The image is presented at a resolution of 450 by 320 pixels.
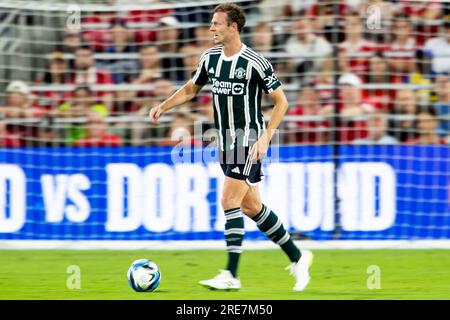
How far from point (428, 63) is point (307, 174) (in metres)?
1.92

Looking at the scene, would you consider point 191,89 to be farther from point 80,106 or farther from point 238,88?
point 80,106

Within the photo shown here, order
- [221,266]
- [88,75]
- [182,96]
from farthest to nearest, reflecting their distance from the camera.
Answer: [88,75]
[221,266]
[182,96]

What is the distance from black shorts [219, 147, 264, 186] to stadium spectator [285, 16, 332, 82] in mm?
3987

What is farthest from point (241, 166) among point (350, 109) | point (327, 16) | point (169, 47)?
point (169, 47)

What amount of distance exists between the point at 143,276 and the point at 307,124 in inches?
172

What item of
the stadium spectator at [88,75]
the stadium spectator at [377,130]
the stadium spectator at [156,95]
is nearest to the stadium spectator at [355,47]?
the stadium spectator at [377,130]

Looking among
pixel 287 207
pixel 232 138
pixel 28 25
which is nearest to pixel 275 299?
pixel 232 138

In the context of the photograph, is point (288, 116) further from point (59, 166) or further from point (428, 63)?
point (59, 166)

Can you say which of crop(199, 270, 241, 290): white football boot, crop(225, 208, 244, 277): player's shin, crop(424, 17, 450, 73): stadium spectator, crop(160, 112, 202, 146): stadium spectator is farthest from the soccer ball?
crop(424, 17, 450, 73): stadium spectator

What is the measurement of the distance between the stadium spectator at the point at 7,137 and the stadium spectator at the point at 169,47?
1.84 meters

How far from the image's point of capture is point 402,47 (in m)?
12.2

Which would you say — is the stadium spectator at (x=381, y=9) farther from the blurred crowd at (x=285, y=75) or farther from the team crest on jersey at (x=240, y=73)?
the team crest on jersey at (x=240, y=73)

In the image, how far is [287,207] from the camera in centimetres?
1178

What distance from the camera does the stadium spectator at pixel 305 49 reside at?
1215cm
